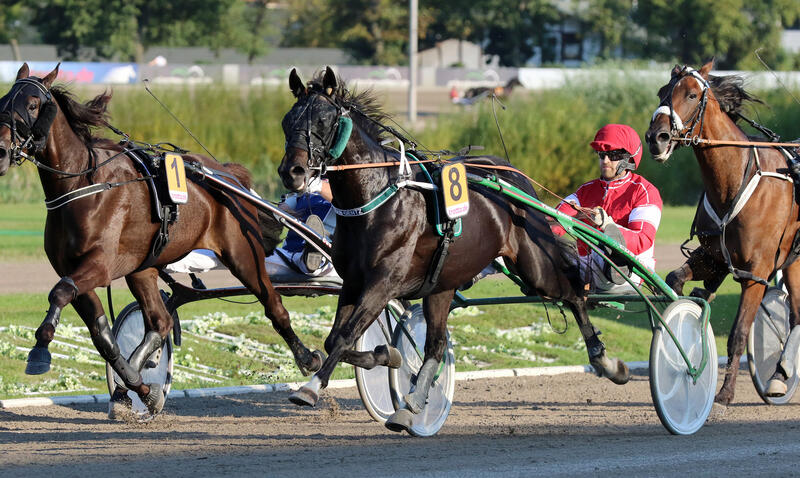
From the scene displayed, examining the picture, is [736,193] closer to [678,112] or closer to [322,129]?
[678,112]

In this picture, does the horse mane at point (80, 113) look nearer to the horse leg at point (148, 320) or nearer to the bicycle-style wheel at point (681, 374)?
the horse leg at point (148, 320)

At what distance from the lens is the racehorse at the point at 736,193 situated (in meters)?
6.67

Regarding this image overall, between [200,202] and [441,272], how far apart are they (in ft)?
5.72

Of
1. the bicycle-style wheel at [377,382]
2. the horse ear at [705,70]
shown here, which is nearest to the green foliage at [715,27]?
the horse ear at [705,70]

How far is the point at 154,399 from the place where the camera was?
21.7 ft

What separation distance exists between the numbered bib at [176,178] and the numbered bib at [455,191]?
163 centimetres

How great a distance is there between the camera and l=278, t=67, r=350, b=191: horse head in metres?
5.11

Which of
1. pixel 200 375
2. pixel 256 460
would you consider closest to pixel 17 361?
pixel 200 375

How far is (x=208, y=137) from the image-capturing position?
2166 centimetres

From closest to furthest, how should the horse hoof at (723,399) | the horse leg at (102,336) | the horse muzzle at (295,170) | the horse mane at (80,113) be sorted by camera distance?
the horse muzzle at (295,170), the horse leg at (102,336), the horse mane at (80,113), the horse hoof at (723,399)

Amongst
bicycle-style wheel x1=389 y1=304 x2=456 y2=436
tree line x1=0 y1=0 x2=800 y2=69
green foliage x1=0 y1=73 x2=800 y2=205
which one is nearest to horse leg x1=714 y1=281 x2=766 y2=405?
bicycle-style wheel x1=389 y1=304 x2=456 y2=436

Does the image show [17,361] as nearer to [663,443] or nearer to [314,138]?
[314,138]

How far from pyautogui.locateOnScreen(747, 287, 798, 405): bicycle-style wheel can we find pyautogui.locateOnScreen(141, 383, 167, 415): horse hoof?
12.2 ft

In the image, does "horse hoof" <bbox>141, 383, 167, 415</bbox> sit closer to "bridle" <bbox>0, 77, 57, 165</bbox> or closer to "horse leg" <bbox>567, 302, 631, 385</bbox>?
"bridle" <bbox>0, 77, 57, 165</bbox>
